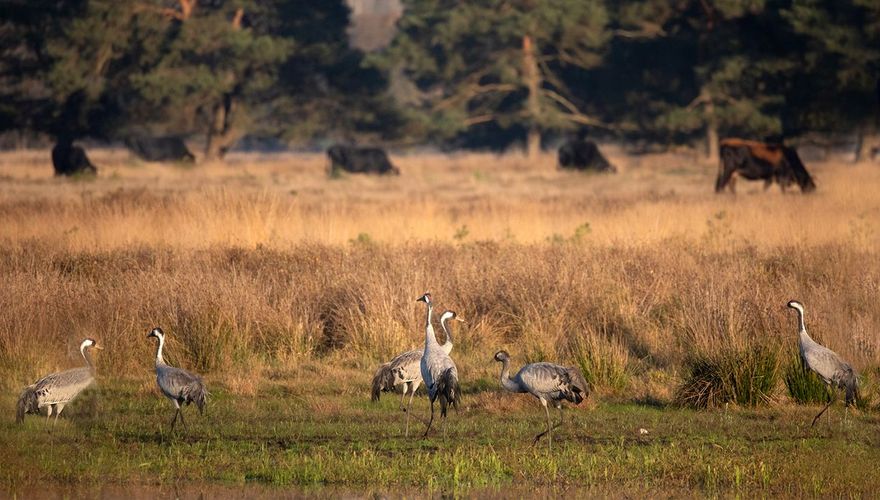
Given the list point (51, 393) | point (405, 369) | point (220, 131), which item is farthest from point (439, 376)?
point (220, 131)

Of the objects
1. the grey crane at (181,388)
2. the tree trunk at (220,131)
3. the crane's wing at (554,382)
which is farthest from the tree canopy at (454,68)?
the grey crane at (181,388)

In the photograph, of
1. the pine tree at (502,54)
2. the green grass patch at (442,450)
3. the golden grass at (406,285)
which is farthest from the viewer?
the pine tree at (502,54)

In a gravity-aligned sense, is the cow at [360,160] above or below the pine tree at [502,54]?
below

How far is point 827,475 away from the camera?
941 centimetres

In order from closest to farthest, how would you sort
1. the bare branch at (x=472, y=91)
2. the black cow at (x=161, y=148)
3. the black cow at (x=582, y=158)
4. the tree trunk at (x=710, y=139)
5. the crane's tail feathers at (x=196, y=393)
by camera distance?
the crane's tail feathers at (x=196, y=393) → the black cow at (x=582, y=158) → the tree trunk at (x=710, y=139) → the black cow at (x=161, y=148) → the bare branch at (x=472, y=91)

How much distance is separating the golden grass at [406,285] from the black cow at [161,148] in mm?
30783

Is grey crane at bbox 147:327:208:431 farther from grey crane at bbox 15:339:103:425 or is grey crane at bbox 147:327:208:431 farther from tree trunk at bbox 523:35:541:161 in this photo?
tree trunk at bbox 523:35:541:161

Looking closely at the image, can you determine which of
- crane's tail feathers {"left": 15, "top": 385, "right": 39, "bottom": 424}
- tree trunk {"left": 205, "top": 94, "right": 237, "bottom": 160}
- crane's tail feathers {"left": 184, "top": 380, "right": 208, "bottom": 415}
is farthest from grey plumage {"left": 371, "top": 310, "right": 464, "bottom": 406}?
tree trunk {"left": 205, "top": 94, "right": 237, "bottom": 160}

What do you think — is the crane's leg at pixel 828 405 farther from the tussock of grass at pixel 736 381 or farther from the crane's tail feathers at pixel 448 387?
the crane's tail feathers at pixel 448 387

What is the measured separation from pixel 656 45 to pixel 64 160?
1043 inches

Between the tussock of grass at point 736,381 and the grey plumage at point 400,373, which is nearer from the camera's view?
the grey plumage at point 400,373

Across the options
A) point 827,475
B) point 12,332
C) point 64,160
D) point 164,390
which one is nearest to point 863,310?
point 827,475

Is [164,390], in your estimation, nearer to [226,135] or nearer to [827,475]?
[827,475]

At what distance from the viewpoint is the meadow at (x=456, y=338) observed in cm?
973
